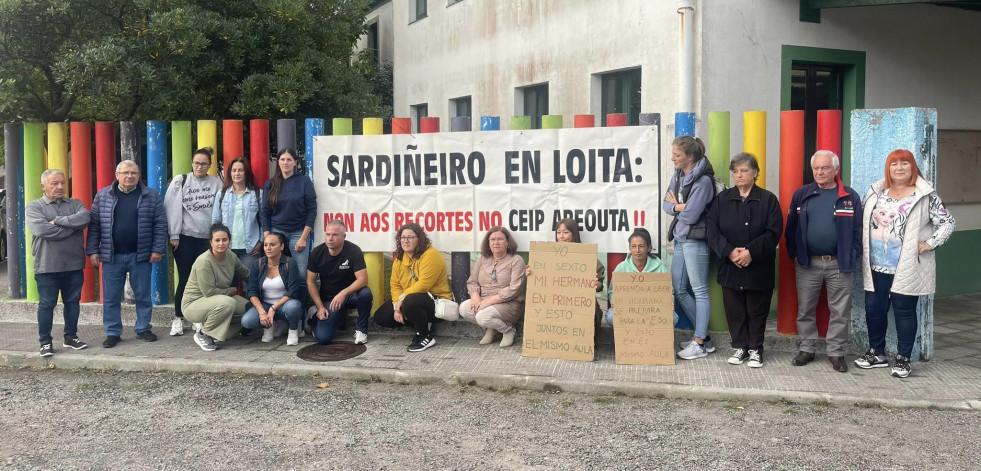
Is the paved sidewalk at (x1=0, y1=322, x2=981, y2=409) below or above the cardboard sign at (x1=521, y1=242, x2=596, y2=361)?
below

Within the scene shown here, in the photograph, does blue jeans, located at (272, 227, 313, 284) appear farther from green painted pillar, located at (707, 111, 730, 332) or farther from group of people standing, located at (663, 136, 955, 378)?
green painted pillar, located at (707, 111, 730, 332)

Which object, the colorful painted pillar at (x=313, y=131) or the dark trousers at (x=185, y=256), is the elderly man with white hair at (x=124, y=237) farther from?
the colorful painted pillar at (x=313, y=131)

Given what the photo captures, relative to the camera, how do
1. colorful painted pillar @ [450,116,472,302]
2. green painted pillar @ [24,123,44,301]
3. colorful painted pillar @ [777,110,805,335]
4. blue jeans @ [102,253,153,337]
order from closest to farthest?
colorful painted pillar @ [777,110,805,335] → blue jeans @ [102,253,153,337] → colorful painted pillar @ [450,116,472,302] → green painted pillar @ [24,123,44,301]

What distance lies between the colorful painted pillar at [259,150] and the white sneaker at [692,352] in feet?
14.4

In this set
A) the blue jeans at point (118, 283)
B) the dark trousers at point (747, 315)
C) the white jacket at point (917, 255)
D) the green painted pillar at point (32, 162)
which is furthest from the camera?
the green painted pillar at point (32, 162)

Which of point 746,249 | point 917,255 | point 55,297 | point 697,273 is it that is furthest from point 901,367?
point 55,297

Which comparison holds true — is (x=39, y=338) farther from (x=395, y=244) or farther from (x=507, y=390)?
(x=507, y=390)

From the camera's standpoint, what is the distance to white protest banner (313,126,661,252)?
291 inches

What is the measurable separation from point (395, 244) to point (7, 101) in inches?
187

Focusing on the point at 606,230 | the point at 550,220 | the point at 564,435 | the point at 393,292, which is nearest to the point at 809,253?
the point at 606,230

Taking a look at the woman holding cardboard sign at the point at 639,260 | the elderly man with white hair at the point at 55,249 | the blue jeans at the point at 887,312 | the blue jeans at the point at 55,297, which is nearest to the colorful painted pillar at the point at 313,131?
the elderly man with white hair at the point at 55,249

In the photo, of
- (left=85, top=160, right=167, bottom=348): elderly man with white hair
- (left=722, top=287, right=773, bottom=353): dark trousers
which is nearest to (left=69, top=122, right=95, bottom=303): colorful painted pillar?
(left=85, top=160, right=167, bottom=348): elderly man with white hair

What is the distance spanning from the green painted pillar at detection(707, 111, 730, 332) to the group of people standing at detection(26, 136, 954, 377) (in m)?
0.18

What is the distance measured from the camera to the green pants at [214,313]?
7.52 metres
